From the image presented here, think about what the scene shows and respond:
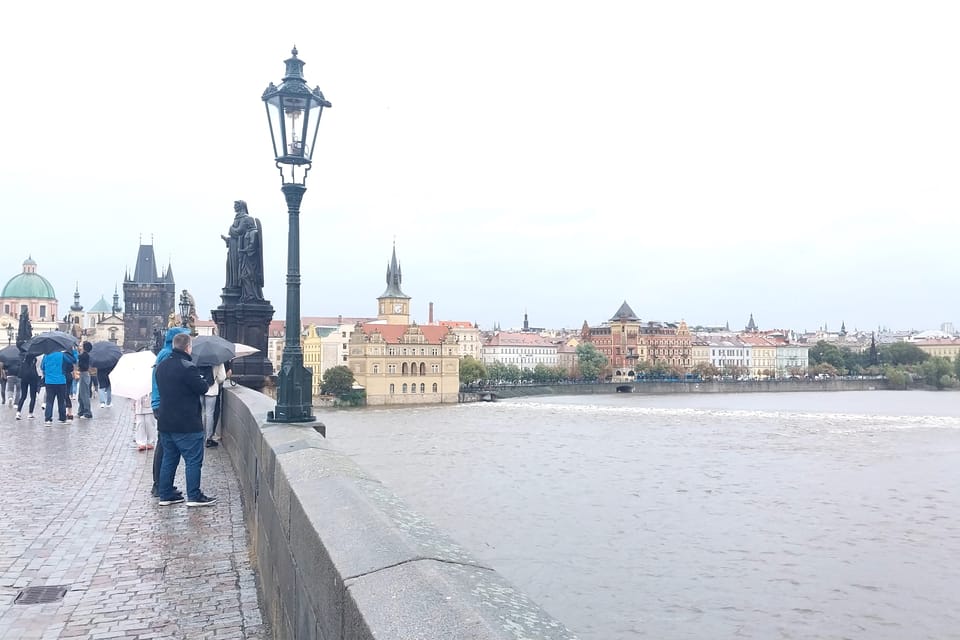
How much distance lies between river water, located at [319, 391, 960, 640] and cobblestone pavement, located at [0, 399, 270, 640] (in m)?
1.78

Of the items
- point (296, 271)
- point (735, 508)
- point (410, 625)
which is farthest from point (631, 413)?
point (410, 625)

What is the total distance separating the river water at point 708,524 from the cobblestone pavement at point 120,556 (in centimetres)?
178

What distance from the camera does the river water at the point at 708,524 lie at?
47.6ft

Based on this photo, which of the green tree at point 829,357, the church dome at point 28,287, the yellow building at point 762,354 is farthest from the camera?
the yellow building at point 762,354

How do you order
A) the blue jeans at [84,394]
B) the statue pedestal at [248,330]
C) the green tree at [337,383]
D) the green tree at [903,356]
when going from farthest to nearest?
the green tree at [903,356] < the green tree at [337,383] < the statue pedestal at [248,330] < the blue jeans at [84,394]

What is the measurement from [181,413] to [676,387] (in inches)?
3982

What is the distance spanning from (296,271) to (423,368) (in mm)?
79800

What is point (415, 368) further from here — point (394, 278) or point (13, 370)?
point (13, 370)

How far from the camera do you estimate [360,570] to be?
2385 mm

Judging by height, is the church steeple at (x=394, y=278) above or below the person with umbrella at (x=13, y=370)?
above

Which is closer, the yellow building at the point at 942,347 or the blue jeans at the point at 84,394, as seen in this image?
the blue jeans at the point at 84,394

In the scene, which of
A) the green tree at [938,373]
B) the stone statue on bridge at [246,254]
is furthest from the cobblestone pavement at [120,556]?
the green tree at [938,373]

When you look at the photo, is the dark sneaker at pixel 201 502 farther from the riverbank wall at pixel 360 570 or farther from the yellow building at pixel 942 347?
the yellow building at pixel 942 347

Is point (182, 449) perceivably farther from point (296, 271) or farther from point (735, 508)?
point (735, 508)
